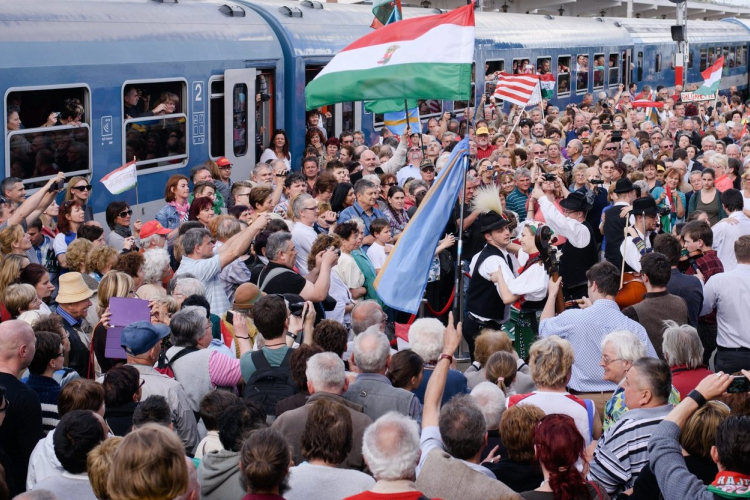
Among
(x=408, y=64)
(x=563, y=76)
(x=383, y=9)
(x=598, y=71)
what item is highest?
(x=383, y=9)

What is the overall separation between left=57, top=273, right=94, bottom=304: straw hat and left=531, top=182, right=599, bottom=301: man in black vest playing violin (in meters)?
4.22

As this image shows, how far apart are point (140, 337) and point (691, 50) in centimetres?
3386

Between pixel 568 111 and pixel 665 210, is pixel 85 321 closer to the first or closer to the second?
pixel 665 210

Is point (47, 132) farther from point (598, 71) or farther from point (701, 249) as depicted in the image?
point (598, 71)

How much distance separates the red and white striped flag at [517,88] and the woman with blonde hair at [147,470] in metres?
13.9

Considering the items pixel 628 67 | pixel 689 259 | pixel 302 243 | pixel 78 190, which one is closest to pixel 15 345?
pixel 302 243

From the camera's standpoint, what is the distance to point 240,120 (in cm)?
1377

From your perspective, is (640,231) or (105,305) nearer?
(105,305)

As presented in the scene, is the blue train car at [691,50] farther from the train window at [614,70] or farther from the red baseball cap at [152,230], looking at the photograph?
the red baseball cap at [152,230]

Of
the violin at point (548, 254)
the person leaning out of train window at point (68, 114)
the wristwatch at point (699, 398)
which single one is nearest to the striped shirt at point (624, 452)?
the wristwatch at point (699, 398)

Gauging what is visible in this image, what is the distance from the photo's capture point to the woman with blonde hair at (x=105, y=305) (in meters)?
6.51

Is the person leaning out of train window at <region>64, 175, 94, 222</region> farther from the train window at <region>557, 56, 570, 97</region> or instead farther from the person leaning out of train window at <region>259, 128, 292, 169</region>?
the train window at <region>557, 56, 570, 97</region>

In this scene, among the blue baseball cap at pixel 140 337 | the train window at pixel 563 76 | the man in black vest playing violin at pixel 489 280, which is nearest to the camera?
the blue baseball cap at pixel 140 337

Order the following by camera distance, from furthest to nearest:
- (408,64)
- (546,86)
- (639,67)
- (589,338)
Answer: (639,67) < (546,86) < (408,64) < (589,338)
